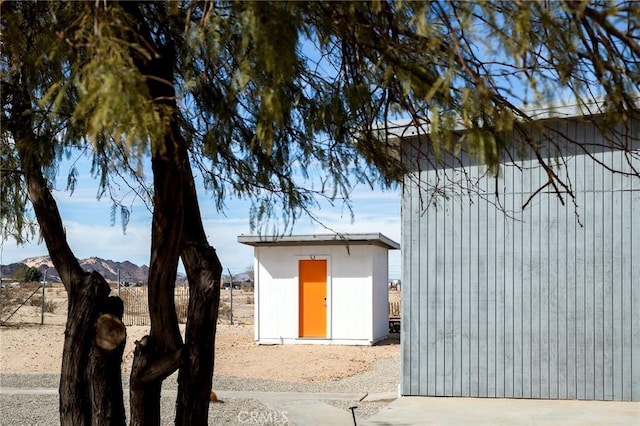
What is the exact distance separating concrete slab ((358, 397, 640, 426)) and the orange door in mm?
9487

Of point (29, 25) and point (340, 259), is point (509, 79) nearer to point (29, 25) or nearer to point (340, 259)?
point (29, 25)

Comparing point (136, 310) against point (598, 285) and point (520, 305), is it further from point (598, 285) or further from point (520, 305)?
point (598, 285)

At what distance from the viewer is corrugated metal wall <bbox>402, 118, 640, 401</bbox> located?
10133 mm

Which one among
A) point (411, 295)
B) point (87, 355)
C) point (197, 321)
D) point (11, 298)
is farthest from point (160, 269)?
point (11, 298)

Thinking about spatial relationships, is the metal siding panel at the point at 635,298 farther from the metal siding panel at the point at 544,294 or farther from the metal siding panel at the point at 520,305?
the metal siding panel at the point at 520,305

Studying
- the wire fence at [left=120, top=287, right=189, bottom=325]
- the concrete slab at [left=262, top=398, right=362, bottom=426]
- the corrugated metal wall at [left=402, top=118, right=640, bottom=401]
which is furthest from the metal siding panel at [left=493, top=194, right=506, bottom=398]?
the wire fence at [left=120, top=287, right=189, bottom=325]

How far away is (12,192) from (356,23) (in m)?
3.49

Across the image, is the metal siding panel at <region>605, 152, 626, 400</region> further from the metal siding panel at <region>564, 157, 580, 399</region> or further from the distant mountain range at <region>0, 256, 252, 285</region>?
the distant mountain range at <region>0, 256, 252, 285</region>

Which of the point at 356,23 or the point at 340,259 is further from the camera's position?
the point at 340,259

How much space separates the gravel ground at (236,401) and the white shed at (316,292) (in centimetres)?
424

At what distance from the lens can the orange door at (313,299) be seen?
20.0m

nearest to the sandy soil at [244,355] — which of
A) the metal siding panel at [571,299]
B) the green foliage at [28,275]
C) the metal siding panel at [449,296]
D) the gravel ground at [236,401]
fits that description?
the gravel ground at [236,401]

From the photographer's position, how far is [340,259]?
2003 cm

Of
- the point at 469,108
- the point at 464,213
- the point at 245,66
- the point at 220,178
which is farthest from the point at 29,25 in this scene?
the point at 464,213
